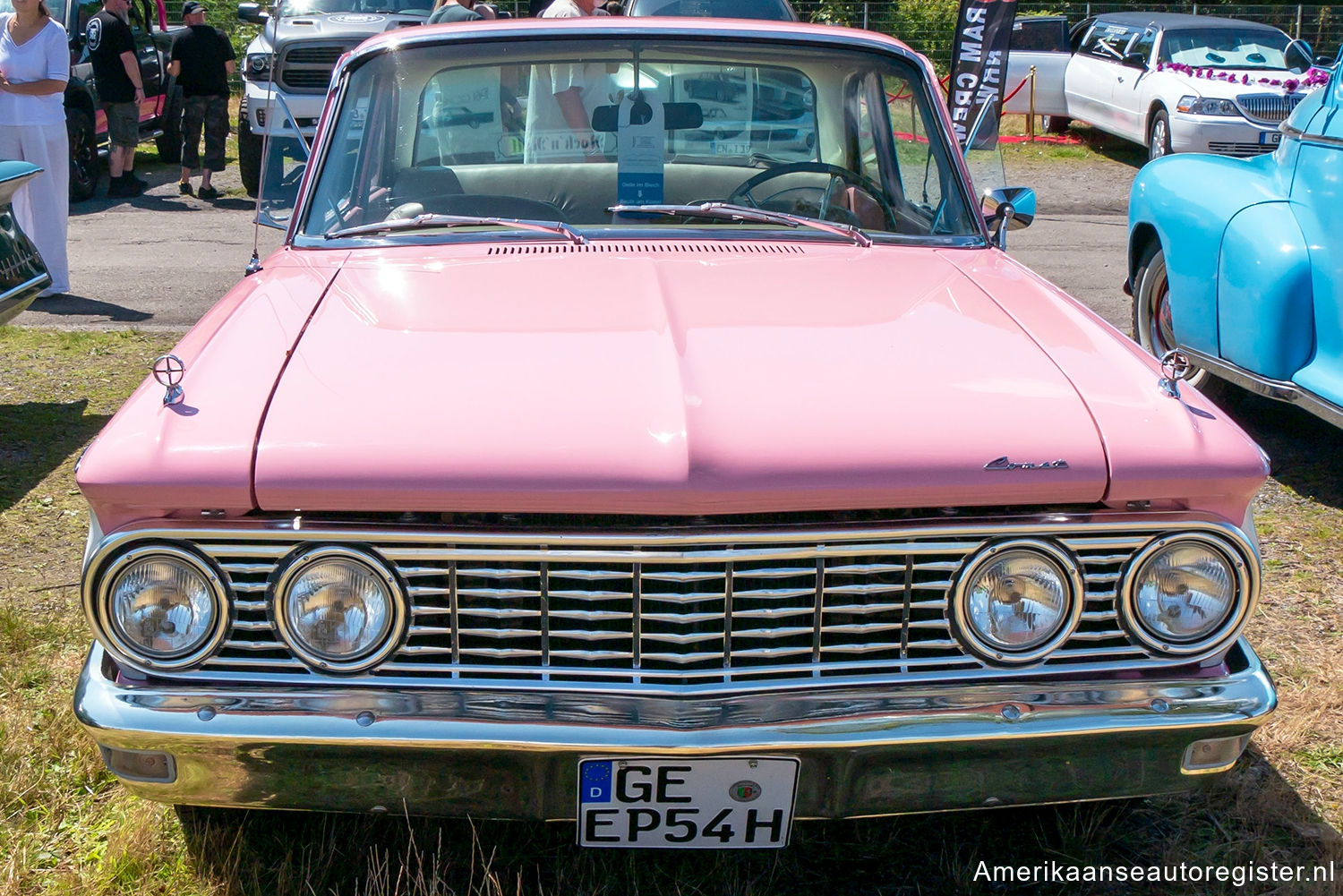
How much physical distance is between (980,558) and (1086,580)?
0.68 ft

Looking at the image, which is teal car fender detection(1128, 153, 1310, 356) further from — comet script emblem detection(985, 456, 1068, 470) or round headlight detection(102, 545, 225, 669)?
round headlight detection(102, 545, 225, 669)

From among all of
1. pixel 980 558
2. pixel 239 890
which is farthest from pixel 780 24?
pixel 239 890

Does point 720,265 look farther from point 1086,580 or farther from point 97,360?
point 97,360

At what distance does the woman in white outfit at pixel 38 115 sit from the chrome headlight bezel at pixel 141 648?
18.2ft

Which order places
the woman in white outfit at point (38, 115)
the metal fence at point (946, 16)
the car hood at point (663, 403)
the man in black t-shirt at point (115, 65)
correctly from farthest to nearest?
the metal fence at point (946, 16), the man in black t-shirt at point (115, 65), the woman in white outfit at point (38, 115), the car hood at point (663, 403)

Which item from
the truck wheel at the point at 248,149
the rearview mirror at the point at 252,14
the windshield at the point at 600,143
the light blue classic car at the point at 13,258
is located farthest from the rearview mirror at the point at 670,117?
the rearview mirror at the point at 252,14

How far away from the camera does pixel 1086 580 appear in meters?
2.15

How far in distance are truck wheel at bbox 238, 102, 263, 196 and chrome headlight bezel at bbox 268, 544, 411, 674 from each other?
9722mm

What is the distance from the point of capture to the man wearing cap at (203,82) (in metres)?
11.1

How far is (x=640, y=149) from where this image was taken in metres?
3.30

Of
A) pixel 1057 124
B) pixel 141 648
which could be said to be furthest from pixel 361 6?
pixel 141 648

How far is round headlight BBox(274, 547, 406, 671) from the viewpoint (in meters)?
2.05

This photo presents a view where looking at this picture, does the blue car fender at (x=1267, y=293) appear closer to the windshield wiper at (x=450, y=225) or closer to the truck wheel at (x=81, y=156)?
the windshield wiper at (x=450, y=225)

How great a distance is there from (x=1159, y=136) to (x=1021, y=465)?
11.9 meters
